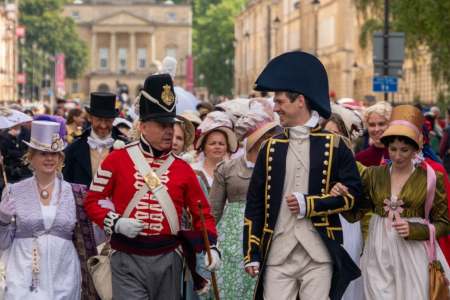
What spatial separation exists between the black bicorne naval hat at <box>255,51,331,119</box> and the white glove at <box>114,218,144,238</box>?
3.61ft

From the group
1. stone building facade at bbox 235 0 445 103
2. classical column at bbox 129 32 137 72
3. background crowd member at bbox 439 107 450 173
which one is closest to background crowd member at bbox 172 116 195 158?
background crowd member at bbox 439 107 450 173

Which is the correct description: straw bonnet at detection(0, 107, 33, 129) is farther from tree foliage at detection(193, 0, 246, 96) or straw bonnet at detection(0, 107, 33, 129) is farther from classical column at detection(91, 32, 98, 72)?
classical column at detection(91, 32, 98, 72)

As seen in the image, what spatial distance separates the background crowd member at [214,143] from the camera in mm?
Result: 11414

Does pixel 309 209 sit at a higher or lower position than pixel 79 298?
higher

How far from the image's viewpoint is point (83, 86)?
184125 mm

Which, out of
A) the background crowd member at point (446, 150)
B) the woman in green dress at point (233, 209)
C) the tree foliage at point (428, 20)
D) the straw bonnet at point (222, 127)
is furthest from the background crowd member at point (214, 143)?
the tree foliage at point (428, 20)

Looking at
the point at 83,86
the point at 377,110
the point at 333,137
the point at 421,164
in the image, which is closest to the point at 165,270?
the point at 333,137

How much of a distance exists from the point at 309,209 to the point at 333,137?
0.50 metres

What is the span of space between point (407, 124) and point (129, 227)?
6.56ft

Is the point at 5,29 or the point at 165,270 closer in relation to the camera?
the point at 165,270

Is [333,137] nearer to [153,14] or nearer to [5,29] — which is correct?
[5,29]

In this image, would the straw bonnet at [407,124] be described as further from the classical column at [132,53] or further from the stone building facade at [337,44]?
the classical column at [132,53]

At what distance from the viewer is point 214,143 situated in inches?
450

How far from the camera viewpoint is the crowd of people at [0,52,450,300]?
26.5 feet
